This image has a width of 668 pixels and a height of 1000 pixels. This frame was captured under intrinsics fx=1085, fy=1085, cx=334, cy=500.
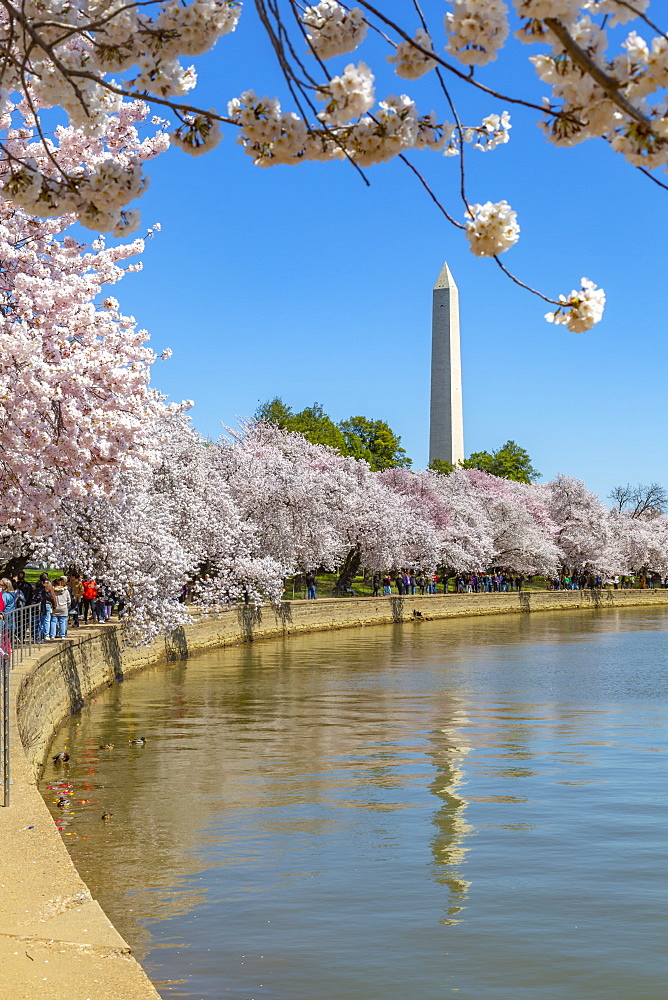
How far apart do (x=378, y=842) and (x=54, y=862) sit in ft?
15.4

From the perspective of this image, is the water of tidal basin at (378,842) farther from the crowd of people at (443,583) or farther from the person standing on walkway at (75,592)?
the crowd of people at (443,583)

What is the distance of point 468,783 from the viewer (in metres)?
14.2

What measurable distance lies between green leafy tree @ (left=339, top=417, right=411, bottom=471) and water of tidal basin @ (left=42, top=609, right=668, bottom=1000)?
5698 centimetres

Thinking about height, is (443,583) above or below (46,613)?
above

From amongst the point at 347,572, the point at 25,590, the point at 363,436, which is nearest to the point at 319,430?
the point at 363,436

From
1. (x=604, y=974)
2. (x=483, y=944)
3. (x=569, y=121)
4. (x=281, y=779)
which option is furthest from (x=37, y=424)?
(x=569, y=121)

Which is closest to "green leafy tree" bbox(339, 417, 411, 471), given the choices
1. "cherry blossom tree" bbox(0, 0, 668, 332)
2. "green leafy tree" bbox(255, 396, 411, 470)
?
"green leafy tree" bbox(255, 396, 411, 470)

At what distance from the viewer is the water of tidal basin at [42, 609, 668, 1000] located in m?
8.10

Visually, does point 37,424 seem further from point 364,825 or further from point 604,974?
point 604,974

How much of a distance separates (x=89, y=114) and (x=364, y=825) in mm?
9071

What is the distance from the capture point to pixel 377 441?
81.1 meters

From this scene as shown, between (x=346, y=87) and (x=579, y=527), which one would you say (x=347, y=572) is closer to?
(x=579, y=527)

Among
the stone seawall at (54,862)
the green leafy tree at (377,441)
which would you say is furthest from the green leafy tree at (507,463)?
the stone seawall at (54,862)

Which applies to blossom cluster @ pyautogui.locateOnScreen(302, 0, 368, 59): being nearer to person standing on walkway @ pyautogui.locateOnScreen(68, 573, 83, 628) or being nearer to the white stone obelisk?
person standing on walkway @ pyautogui.locateOnScreen(68, 573, 83, 628)
